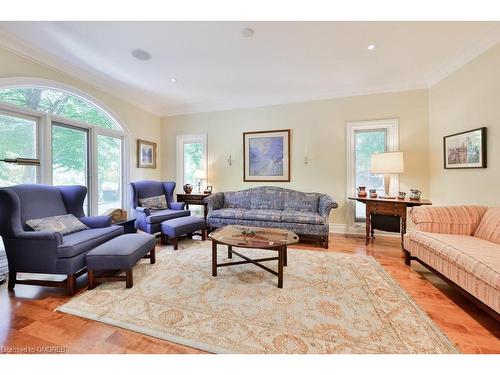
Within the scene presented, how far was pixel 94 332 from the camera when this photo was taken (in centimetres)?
153

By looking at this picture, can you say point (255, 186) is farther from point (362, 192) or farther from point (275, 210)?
point (362, 192)

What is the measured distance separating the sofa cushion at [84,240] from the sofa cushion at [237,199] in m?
2.20

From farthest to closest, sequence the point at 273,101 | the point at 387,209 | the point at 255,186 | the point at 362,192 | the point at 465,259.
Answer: the point at 255,186 → the point at 273,101 → the point at 362,192 → the point at 387,209 → the point at 465,259

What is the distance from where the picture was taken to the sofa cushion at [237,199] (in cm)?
453

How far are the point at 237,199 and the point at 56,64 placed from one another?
3.54m

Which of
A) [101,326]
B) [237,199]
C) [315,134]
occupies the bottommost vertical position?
[101,326]

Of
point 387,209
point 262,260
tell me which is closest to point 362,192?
point 387,209

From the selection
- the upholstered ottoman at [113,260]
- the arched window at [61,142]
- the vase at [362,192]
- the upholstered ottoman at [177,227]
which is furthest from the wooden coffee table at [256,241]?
the arched window at [61,142]

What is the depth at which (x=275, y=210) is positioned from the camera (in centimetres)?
416

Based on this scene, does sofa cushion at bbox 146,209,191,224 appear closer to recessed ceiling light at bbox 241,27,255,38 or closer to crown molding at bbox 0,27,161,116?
crown molding at bbox 0,27,161,116

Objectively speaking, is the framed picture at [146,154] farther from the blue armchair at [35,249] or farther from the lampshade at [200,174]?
the blue armchair at [35,249]

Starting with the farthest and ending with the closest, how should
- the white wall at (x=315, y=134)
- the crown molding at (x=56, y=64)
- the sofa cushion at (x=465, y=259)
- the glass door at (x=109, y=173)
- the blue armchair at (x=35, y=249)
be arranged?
the glass door at (x=109, y=173)
the white wall at (x=315, y=134)
the crown molding at (x=56, y=64)
the blue armchair at (x=35, y=249)
the sofa cushion at (x=465, y=259)

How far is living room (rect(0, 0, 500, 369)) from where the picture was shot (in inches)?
64.2
